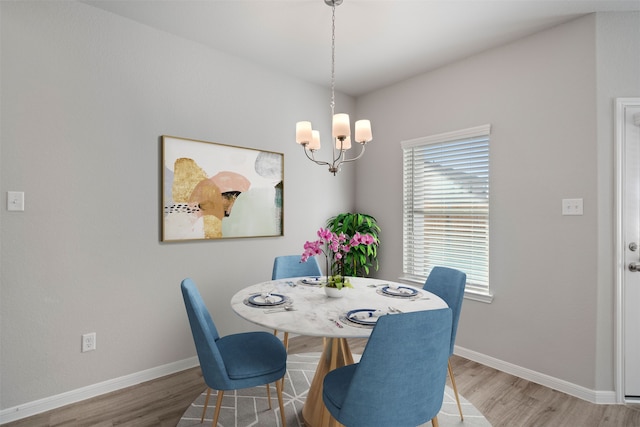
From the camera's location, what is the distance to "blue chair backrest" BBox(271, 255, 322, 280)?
2868mm

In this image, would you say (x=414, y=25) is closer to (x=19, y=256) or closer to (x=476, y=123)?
(x=476, y=123)

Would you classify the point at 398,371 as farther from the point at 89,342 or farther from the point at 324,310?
the point at 89,342

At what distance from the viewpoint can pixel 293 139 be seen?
3561 millimetres

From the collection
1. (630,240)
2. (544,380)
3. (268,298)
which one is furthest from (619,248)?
(268,298)

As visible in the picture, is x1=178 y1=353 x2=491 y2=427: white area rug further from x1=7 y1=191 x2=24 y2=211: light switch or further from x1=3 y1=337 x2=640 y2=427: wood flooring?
x1=7 y1=191 x2=24 y2=211: light switch

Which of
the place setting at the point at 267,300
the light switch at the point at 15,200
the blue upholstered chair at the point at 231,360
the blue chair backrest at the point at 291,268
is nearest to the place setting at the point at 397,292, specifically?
the place setting at the point at 267,300

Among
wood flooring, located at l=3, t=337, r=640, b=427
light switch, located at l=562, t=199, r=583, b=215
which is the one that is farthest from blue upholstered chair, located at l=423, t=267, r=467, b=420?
light switch, located at l=562, t=199, r=583, b=215

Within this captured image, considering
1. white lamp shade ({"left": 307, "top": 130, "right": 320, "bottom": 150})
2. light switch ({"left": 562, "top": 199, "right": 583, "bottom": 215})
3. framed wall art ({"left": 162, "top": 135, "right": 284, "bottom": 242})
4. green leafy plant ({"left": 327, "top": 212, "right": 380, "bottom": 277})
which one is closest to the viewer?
white lamp shade ({"left": 307, "top": 130, "right": 320, "bottom": 150})

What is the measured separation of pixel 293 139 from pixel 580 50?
2.48 metres

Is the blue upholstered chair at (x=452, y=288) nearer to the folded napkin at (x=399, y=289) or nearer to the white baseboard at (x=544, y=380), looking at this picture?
the folded napkin at (x=399, y=289)

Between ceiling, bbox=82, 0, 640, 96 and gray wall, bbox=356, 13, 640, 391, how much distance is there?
209mm

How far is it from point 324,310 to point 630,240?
223cm

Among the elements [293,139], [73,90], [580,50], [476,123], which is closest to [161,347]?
[73,90]

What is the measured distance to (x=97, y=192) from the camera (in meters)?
2.40
